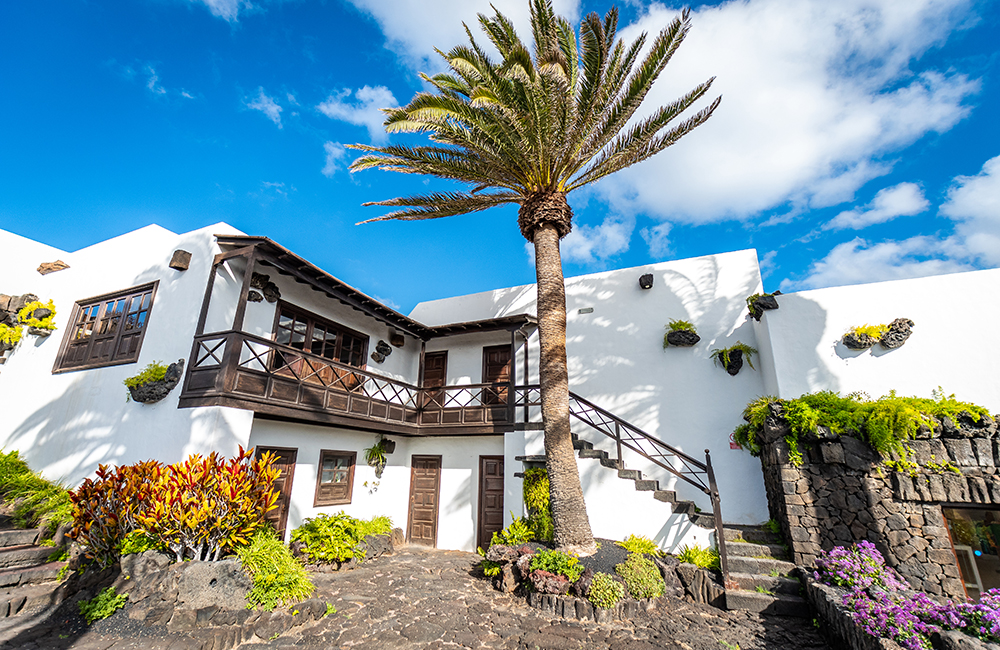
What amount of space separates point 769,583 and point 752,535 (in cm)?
147

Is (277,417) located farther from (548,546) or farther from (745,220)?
(745,220)

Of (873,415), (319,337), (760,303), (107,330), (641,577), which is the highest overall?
(760,303)

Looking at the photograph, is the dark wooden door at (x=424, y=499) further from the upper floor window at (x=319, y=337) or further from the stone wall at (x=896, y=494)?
the stone wall at (x=896, y=494)

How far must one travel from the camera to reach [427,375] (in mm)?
12914

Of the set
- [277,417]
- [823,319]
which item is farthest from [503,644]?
[823,319]

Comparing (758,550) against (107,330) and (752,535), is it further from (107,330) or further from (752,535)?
(107,330)

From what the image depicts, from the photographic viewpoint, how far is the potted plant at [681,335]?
10.2 metres

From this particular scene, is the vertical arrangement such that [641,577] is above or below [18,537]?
below

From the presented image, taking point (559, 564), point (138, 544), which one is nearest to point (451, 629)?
point (559, 564)

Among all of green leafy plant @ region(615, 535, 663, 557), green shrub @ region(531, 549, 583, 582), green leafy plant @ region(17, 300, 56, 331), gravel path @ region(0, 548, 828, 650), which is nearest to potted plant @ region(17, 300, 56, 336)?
green leafy plant @ region(17, 300, 56, 331)

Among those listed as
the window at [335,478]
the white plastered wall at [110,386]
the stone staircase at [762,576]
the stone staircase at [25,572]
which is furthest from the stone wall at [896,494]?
the stone staircase at [25,572]

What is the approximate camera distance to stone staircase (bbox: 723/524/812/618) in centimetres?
636

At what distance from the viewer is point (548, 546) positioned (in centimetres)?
803

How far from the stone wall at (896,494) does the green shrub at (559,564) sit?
12.1 feet
